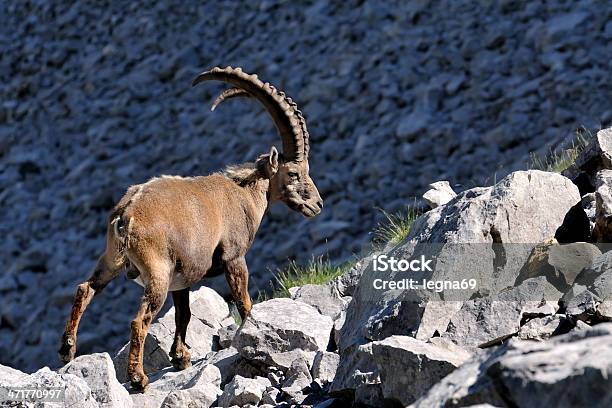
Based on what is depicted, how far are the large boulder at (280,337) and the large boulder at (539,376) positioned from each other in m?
2.85

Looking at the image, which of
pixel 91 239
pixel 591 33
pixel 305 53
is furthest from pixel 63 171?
pixel 591 33

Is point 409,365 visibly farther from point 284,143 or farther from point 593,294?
point 284,143

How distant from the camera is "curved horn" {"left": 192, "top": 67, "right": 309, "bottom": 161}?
9078mm

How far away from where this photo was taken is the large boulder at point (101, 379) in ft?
19.7

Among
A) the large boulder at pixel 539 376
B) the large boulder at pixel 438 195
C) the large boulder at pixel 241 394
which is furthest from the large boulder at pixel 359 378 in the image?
the large boulder at pixel 438 195

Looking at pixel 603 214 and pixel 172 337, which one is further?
pixel 172 337

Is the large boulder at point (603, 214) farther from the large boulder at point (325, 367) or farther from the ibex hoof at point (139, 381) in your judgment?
the ibex hoof at point (139, 381)

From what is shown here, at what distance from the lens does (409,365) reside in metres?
4.86

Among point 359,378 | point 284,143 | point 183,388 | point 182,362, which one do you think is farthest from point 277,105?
point 359,378

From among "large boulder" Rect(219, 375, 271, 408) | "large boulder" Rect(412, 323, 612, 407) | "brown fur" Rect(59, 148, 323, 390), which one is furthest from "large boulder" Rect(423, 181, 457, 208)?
"large boulder" Rect(412, 323, 612, 407)

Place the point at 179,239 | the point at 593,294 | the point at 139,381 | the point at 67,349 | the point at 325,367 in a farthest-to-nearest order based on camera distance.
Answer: the point at 179,239, the point at 67,349, the point at 139,381, the point at 325,367, the point at 593,294

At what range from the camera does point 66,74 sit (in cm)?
2258

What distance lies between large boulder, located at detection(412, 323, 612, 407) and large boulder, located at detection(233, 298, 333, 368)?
285cm

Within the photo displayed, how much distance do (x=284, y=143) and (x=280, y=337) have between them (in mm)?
2968
